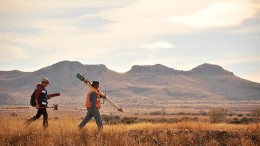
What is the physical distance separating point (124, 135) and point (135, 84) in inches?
6201

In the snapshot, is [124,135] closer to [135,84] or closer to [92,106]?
[92,106]

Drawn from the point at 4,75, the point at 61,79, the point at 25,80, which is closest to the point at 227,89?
the point at 61,79

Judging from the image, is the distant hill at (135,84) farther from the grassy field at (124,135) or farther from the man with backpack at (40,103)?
the man with backpack at (40,103)

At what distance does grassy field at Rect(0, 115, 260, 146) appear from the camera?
12477 millimetres

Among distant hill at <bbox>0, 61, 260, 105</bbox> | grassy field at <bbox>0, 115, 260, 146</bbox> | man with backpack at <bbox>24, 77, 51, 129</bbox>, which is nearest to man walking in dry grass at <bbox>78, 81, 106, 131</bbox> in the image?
grassy field at <bbox>0, 115, 260, 146</bbox>

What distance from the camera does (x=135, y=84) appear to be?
6742 inches

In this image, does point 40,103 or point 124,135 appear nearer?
point 124,135

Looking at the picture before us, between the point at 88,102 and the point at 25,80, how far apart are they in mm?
164285

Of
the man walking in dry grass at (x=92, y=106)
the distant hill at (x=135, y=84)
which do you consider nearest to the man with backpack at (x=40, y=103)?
the man walking in dry grass at (x=92, y=106)

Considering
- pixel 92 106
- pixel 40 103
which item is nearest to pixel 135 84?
pixel 92 106

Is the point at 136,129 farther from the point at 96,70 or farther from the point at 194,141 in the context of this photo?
the point at 96,70

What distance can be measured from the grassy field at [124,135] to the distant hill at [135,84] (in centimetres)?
11928

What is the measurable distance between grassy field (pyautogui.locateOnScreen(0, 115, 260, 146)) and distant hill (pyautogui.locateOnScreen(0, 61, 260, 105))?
11928cm

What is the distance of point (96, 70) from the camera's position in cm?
18138
